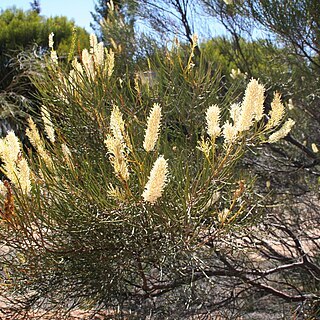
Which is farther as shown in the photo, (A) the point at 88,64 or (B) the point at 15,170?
(A) the point at 88,64

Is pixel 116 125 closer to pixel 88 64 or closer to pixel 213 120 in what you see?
pixel 213 120

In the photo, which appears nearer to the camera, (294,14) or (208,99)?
(208,99)

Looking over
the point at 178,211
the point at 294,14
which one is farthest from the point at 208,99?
the point at 294,14

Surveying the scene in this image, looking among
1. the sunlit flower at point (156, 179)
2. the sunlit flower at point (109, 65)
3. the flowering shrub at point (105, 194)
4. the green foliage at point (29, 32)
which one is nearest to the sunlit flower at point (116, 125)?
the flowering shrub at point (105, 194)

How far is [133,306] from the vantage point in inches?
83.1

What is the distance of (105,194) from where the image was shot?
1568 millimetres

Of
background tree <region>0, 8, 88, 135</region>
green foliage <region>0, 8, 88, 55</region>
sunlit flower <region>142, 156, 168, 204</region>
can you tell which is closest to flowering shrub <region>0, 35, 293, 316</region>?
sunlit flower <region>142, 156, 168, 204</region>

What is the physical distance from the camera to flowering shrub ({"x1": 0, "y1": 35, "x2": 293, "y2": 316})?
1.45 metres

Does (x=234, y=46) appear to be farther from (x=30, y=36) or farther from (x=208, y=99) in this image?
(x=30, y=36)

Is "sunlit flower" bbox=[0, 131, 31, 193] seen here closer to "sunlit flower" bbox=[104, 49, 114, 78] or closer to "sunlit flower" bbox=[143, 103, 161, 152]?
"sunlit flower" bbox=[143, 103, 161, 152]

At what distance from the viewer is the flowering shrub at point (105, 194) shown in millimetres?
1447

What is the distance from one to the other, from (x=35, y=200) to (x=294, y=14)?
2.12 metres

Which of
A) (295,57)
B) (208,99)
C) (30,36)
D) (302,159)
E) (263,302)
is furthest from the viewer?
(30,36)

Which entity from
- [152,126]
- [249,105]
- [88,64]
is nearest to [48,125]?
[88,64]
